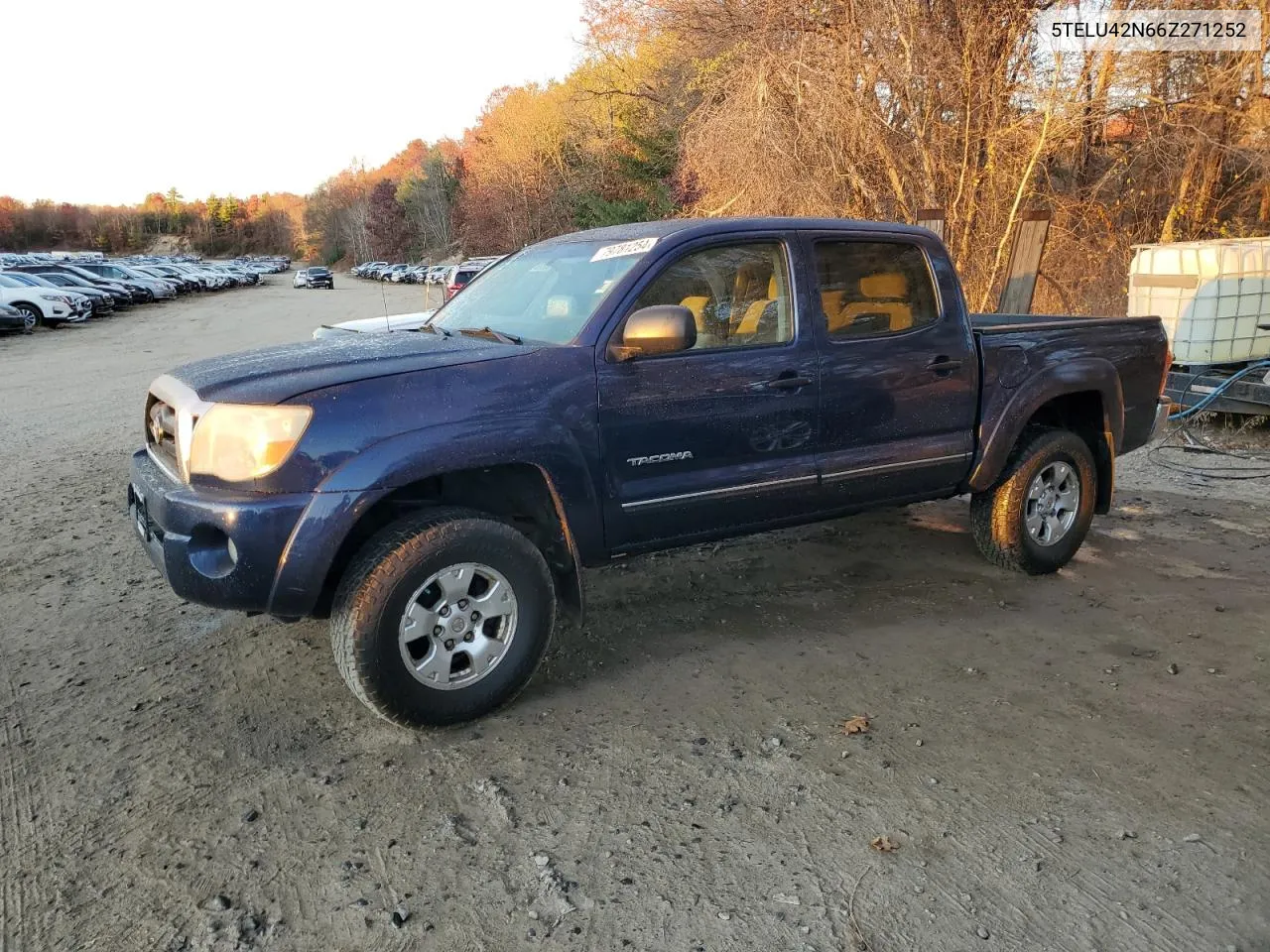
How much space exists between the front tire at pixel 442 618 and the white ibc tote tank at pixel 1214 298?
7881 mm

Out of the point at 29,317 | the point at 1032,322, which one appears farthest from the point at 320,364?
the point at 29,317

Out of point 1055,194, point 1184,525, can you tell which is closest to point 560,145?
point 1055,194

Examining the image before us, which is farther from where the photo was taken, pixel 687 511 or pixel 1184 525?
pixel 1184 525

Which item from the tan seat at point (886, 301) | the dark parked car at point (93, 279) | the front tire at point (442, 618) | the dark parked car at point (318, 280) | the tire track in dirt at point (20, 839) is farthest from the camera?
the dark parked car at point (318, 280)

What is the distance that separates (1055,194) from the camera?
13133 mm

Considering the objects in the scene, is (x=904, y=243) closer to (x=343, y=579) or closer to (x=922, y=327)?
(x=922, y=327)

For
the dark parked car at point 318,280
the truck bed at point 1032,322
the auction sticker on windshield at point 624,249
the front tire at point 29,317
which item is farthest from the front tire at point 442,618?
the dark parked car at point 318,280

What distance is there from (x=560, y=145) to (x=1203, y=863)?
5311 cm

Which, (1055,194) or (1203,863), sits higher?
(1055,194)

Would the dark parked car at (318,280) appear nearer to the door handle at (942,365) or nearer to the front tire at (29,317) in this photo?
the front tire at (29,317)

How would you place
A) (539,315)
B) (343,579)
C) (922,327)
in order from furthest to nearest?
1. (922,327)
2. (539,315)
3. (343,579)

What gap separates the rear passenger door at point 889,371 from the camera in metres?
4.17

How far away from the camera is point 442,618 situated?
3332mm

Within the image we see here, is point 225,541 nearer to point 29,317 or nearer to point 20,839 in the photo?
point 20,839
